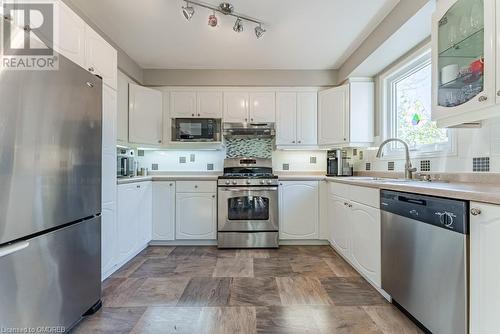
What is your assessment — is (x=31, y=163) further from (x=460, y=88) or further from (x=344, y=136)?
(x=344, y=136)

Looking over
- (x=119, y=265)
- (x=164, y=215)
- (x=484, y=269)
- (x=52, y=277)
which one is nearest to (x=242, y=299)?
(x=52, y=277)

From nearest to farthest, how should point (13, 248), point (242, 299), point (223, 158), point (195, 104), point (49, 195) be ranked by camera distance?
point (13, 248), point (49, 195), point (242, 299), point (195, 104), point (223, 158)

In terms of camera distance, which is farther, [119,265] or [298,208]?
[298,208]

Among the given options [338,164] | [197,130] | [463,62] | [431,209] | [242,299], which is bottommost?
[242,299]

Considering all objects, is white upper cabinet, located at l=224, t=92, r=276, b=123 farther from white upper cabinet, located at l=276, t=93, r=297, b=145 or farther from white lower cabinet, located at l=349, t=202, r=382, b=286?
white lower cabinet, located at l=349, t=202, r=382, b=286

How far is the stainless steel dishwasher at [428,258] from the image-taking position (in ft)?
4.05

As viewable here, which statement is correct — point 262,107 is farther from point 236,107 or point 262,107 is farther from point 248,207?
point 248,207

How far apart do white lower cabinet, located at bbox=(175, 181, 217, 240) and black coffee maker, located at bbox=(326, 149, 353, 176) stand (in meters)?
1.56

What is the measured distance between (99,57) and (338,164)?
2.85 m

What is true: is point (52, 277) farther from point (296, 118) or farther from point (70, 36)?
point (296, 118)

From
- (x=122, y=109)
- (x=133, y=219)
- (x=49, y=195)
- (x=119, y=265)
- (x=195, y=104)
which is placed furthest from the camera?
(x=195, y=104)

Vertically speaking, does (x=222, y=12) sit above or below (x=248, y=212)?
above

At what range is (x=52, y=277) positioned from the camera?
1.34 metres

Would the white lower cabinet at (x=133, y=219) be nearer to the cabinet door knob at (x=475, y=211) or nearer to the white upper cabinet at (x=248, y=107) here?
the white upper cabinet at (x=248, y=107)
